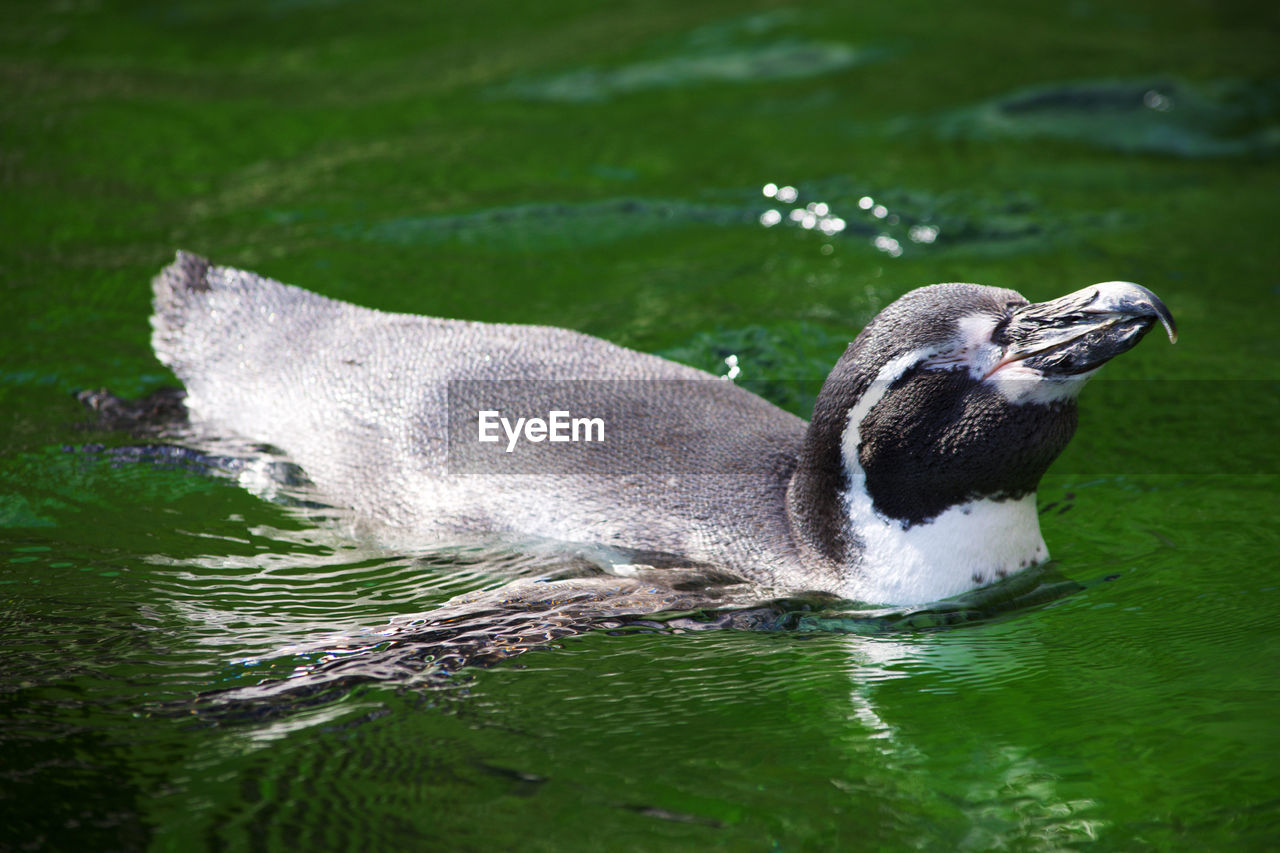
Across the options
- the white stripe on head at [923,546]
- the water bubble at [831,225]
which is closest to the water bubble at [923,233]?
the water bubble at [831,225]

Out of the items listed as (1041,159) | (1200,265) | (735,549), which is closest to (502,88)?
(1041,159)

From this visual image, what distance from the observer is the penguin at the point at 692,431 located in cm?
421

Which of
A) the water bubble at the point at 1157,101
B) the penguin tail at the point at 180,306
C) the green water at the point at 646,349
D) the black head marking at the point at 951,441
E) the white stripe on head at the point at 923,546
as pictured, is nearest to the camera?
the green water at the point at 646,349

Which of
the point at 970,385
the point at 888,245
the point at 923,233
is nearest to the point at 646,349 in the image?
the point at 888,245

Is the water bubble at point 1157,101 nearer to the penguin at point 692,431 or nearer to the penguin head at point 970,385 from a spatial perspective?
the penguin at point 692,431

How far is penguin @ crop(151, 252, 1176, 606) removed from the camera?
13.8ft

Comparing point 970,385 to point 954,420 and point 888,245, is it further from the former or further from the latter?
point 888,245

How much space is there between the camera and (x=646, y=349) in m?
6.55

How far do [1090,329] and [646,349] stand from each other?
2884 millimetres

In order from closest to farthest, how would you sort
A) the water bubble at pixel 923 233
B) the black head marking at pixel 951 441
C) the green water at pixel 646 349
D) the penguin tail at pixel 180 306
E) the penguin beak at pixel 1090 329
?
the green water at pixel 646 349 < the penguin beak at pixel 1090 329 < the black head marking at pixel 951 441 < the penguin tail at pixel 180 306 < the water bubble at pixel 923 233

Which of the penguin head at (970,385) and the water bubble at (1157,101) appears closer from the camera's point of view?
the penguin head at (970,385)

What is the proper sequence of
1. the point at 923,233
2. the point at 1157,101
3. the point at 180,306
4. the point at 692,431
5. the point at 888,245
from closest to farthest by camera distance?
the point at 692,431 < the point at 180,306 < the point at 888,245 < the point at 923,233 < the point at 1157,101

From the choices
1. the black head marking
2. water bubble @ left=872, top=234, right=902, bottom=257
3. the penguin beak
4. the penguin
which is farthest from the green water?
the penguin beak

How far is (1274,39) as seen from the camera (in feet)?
38.5
